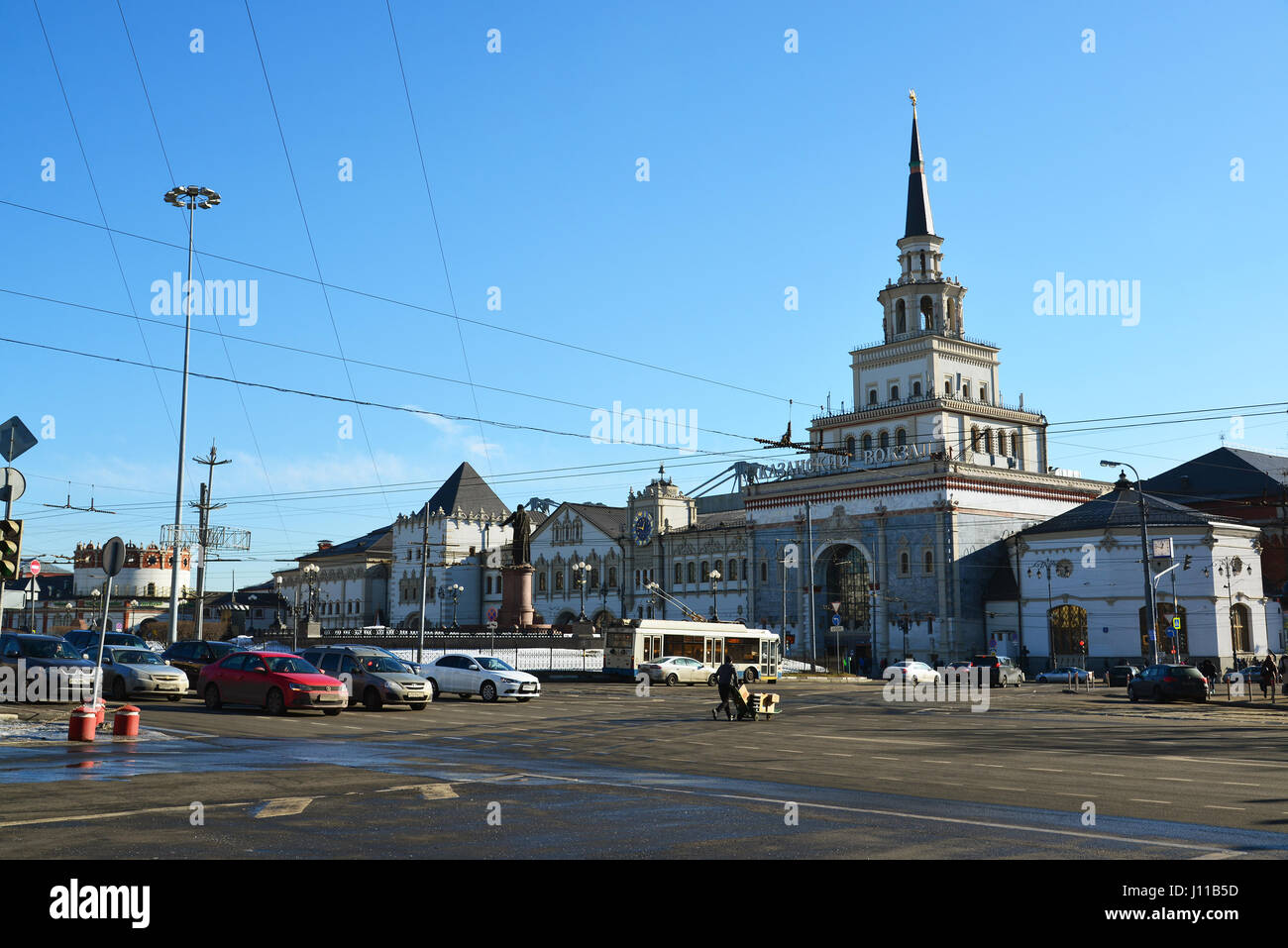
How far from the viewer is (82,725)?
1923 centimetres

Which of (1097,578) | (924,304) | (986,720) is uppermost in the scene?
(924,304)

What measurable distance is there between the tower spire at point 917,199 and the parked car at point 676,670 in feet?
151

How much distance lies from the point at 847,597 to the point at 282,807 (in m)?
76.3

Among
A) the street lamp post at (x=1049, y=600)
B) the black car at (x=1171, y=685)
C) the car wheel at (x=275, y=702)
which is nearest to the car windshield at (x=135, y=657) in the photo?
the car wheel at (x=275, y=702)

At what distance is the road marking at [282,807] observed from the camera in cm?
1144

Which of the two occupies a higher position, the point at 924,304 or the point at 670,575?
the point at 924,304

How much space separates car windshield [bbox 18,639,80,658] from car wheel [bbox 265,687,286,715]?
652cm

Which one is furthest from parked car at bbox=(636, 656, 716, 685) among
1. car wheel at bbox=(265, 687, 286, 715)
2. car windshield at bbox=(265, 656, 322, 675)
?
car wheel at bbox=(265, 687, 286, 715)

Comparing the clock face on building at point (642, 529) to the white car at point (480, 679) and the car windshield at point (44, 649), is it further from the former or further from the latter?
the car windshield at point (44, 649)

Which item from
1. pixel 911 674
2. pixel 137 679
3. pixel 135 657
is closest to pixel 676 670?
pixel 911 674
